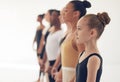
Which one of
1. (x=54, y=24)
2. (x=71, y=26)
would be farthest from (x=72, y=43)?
(x=54, y=24)

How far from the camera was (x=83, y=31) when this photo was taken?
0.99 metres

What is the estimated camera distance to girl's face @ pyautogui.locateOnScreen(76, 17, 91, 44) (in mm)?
978

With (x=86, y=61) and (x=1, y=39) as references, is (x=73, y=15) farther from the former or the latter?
(x=1, y=39)

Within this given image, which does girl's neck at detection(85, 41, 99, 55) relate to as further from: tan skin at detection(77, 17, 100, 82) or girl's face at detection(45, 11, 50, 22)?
girl's face at detection(45, 11, 50, 22)

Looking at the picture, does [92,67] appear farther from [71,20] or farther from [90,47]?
[71,20]

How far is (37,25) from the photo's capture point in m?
1.48

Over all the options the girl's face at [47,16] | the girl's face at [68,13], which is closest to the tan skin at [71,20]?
the girl's face at [68,13]

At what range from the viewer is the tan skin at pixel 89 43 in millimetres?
936

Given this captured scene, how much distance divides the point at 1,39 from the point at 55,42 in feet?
1.24

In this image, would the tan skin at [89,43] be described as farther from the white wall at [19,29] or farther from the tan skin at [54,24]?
the white wall at [19,29]

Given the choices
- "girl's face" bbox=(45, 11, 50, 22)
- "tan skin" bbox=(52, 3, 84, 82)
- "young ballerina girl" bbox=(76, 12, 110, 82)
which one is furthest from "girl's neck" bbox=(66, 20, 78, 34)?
"girl's face" bbox=(45, 11, 50, 22)

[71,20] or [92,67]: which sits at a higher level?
[71,20]

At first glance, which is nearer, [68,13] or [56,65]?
[68,13]

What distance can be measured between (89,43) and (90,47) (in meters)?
0.01
